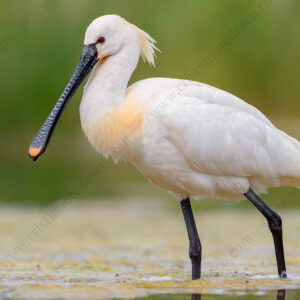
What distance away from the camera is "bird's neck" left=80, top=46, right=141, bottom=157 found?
216 inches

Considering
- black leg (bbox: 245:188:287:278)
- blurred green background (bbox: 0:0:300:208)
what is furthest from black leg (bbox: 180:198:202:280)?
blurred green background (bbox: 0:0:300:208)

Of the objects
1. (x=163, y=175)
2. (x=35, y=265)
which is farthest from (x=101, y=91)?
(x=35, y=265)

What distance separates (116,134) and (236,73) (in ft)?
30.8

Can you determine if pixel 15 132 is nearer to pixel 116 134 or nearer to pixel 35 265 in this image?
pixel 35 265

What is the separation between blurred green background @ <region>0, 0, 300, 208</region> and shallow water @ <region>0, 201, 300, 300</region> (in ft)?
11.1

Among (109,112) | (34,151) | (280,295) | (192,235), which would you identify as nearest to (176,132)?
(109,112)

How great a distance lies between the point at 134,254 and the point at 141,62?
6.73 metres

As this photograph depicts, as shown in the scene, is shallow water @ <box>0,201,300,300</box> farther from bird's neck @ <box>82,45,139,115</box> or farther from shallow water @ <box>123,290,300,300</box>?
bird's neck @ <box>82,45,139,115</box>

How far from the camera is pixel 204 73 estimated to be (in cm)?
1463

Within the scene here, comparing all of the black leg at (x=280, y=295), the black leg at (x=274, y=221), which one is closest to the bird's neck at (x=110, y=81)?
the black leg at (x=274, y=221)

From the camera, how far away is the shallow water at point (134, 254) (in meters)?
5.23

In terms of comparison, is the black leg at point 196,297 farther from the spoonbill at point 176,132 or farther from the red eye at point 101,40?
the red eye at point 101,40

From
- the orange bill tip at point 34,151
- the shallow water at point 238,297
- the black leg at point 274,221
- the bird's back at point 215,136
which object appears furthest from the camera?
the orange bill tip at point 34,151

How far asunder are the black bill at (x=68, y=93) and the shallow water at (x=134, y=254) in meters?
0.91
